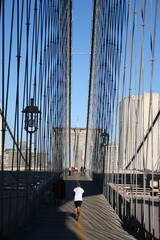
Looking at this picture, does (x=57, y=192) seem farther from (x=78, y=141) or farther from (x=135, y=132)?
(x=78, y=141)

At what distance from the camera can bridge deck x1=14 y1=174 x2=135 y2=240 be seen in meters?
6.71

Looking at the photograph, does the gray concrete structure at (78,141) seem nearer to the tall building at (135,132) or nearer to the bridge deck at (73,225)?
the tall building at (135,132)

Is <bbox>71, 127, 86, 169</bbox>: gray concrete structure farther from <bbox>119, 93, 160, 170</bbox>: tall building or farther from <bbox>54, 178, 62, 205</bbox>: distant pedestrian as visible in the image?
<bbox>54, 178, 62, 205</bbox>: distant pedestrian

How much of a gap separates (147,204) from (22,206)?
2044mm

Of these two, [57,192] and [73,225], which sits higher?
[57,192]

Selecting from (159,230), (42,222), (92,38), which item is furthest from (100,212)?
(92,38)

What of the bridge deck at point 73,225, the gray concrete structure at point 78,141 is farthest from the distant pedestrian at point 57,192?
the gray concrete structure at point 78,141

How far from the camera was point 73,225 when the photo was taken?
26.2 feet

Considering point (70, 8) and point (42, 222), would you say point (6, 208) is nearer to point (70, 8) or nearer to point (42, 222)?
point (42, 222)

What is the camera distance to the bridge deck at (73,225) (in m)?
6.71

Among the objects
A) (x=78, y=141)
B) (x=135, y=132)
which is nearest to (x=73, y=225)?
(x=135, y=132)

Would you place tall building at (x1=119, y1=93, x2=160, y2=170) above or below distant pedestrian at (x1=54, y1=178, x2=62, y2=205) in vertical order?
above

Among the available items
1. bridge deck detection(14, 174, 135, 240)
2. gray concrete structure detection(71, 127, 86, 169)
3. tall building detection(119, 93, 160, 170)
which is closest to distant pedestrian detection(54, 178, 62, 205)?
bridge deck detection(14, 174, 135, 240)

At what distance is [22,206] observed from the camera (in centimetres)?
737
